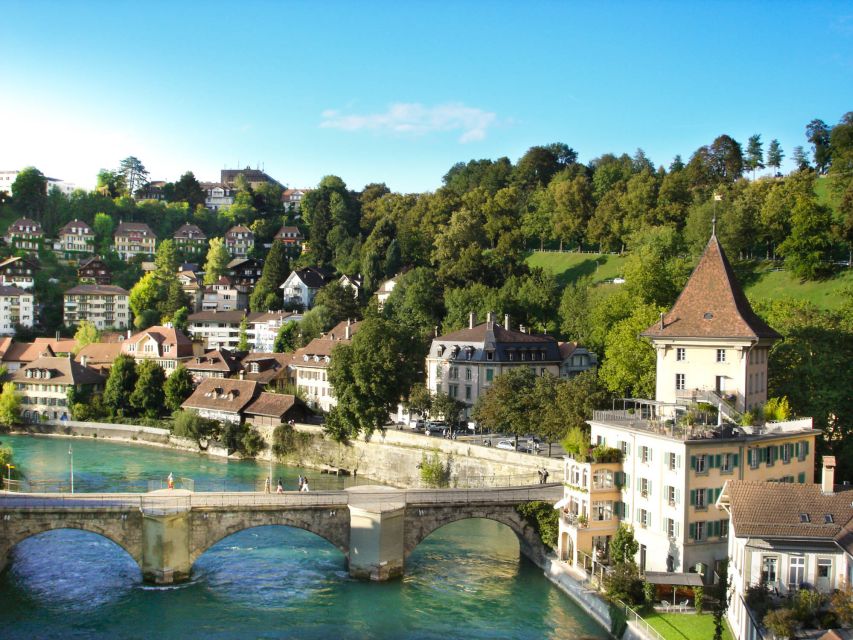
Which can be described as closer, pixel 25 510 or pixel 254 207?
pixel 25 510

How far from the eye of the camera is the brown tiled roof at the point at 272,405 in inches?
2655

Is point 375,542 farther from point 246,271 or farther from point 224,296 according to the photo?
point 246,271

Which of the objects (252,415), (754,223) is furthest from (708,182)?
(252,415)

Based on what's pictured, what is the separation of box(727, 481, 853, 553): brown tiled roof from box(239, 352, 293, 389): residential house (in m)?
51.6

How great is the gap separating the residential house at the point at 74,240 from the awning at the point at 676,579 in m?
114

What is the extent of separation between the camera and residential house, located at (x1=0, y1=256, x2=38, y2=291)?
11344 cm

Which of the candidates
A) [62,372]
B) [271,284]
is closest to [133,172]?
[271,284]

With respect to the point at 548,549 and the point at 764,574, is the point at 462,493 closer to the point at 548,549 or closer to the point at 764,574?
the point at 548,549

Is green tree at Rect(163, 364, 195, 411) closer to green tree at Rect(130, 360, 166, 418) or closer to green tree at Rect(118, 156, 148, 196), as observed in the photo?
green tree at Rect(130, 360, 166, 418)

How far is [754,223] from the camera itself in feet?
250

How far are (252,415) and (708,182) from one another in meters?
50.4

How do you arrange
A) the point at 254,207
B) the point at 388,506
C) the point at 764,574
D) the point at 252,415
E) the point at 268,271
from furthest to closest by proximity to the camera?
the point at 254,207 < the point at 268,271 < the point at 252,415 < the point at 388,506 < the point at 764,574

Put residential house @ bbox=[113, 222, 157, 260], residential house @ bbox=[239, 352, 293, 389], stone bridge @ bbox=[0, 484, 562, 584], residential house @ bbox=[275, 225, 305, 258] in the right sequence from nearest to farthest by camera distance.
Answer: stone bridge @ bbox=[0, 484, 562, 584], residential house @ bbox=[239, 352, 293, 389], residential house @ bbox=[113, 222, 157, 260], residential house @ bbox=[275, 225, 305, 258]

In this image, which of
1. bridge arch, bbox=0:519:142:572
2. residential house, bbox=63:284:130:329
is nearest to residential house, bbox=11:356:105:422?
residential house, bbox=63:284:130:329
